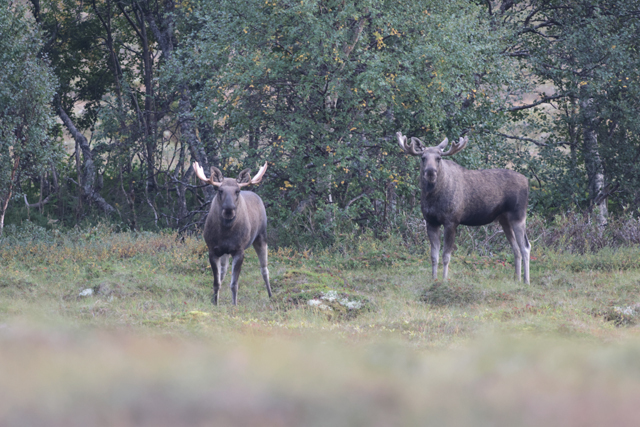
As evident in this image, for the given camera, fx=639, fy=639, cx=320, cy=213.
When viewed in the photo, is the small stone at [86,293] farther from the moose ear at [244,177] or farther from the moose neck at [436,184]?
the moose neck at [436,184]

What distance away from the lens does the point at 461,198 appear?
12031mm

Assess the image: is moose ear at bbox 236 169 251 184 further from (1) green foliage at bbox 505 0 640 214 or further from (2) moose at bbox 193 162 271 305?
(1) green foliage at bbox 505 0 640 214

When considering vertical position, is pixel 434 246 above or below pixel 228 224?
below

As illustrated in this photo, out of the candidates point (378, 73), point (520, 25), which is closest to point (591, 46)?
point (520, 25)

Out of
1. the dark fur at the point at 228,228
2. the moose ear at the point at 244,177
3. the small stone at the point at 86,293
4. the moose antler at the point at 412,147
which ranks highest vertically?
the moose antler at the point at 412,147

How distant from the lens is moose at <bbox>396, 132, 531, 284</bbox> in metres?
11.8

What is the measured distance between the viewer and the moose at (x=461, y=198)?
11.8m

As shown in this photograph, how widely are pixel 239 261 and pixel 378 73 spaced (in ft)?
20.7

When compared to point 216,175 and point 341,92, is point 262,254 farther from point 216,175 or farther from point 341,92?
point 341,92

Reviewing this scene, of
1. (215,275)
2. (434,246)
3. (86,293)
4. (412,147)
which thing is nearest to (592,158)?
(434,246)

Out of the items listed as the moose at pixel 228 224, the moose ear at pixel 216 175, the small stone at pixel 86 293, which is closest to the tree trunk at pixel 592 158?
the moose at pixel 228 224

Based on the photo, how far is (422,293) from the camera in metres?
11.4

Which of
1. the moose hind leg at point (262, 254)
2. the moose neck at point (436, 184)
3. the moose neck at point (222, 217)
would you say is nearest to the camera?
the moose neck at point (222, 217)

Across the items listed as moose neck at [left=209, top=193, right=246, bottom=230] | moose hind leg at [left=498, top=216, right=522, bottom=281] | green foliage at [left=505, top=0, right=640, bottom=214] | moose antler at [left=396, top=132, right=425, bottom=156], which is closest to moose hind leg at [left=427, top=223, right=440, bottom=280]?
moose antler at [left=396, top=132, right=425, bottom=156]
